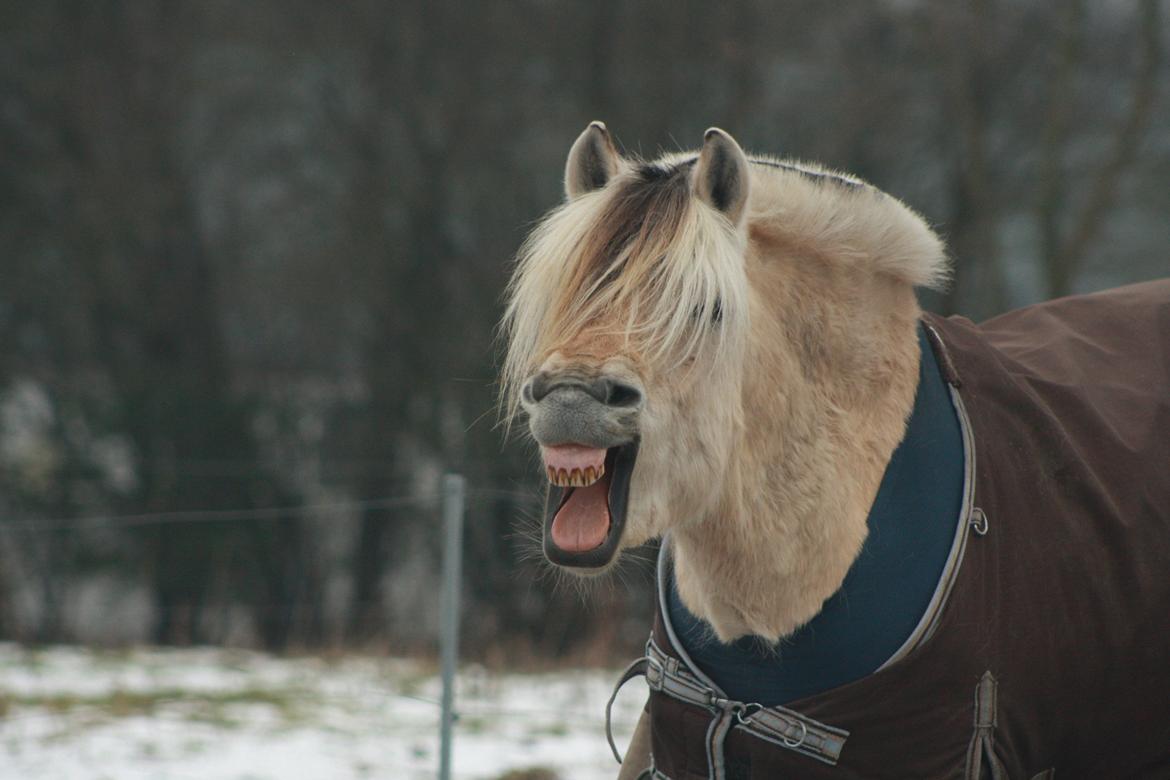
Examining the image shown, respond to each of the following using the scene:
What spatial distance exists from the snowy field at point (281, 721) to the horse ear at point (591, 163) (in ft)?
10.2

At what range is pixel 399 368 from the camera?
412 inches

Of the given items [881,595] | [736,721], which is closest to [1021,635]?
[881,595]

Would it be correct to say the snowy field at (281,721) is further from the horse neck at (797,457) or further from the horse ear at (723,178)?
the horse ear at (723,178)

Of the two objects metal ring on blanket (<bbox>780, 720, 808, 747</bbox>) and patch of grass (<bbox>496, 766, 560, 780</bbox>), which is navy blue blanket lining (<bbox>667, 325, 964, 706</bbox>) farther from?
patch of grass (<bbox>496, 766, 560, 780</bbox>)

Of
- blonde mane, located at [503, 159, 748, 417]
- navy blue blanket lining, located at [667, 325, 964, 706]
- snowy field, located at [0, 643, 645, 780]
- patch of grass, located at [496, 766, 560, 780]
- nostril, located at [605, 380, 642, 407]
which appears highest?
blonde mane, located at [503, 159, 748, 417]

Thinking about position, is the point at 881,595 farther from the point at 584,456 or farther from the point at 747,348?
the point at 584,456

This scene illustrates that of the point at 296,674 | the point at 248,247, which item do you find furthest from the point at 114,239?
the point at 296,674

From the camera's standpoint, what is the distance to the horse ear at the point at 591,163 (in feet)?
9.30

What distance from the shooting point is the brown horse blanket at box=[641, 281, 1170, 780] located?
2.54 metres

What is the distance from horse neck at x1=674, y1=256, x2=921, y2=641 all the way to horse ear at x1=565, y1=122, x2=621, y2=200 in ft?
1.32

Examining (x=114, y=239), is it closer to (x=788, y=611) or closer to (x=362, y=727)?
(x=362, y=727)

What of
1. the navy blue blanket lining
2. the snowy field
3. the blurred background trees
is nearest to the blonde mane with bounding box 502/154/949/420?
the navy blue blanket lining

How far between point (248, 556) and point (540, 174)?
12.0 ft

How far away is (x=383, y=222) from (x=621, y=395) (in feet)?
28.0
